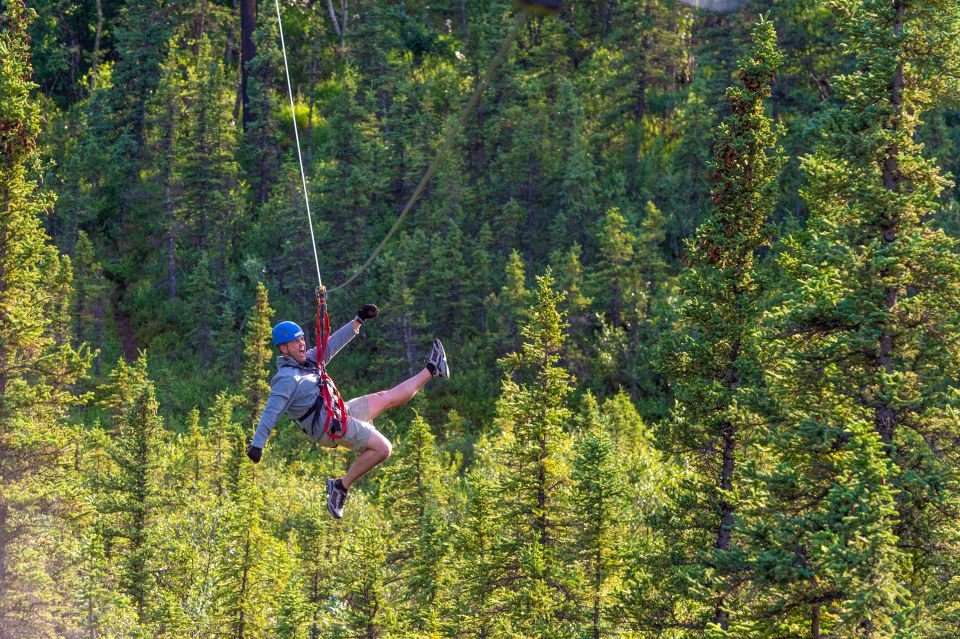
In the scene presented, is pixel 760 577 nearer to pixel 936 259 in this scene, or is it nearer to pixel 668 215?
pixel 936 259

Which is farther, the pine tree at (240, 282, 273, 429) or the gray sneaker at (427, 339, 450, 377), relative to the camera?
the pine tree at (240, 282, 273, 429)

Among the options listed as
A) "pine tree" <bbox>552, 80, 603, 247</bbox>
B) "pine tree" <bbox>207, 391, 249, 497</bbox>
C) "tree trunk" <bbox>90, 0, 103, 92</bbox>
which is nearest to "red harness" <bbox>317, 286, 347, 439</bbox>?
"pine tree" <bbox>207, 391, 249, 497</bbox>

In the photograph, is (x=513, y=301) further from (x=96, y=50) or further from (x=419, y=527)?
(x=96, y=50)

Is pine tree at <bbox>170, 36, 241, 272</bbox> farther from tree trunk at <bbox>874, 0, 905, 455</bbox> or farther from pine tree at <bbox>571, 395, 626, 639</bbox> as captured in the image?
tree trunk at <bbox>874, 0, 905, 455</bbox>

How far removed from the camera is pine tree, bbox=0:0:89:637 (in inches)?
1067

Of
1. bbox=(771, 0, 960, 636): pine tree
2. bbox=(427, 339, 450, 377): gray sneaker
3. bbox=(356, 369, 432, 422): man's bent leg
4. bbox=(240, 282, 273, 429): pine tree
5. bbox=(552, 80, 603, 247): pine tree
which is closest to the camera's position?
bbox=(356, 369, 432, 422): man's bent leg

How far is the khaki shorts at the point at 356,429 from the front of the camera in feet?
44.1

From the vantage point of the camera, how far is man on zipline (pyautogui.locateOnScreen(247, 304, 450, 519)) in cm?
1295

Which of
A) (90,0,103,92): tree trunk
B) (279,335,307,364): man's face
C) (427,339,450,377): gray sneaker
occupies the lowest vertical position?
(427,339,450,377): gray sneaker

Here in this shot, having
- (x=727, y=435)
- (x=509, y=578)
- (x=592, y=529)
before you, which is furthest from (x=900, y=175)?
(x=509, y=578)

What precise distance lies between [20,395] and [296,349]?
17218 millimetres

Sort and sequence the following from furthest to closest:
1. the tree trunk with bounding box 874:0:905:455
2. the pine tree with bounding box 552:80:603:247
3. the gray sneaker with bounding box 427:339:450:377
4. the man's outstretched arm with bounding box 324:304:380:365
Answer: the pine tree with bounding box 552:80:603:247
the tree trunk with bounding box 874:0:905:455
the gray sneaker with bounding box 427:339:450:377
the man's outstretched arm with bounding box 324:304:380:365

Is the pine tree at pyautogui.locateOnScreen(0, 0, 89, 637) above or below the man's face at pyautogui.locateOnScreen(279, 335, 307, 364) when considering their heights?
below

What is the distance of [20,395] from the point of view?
27.6m
